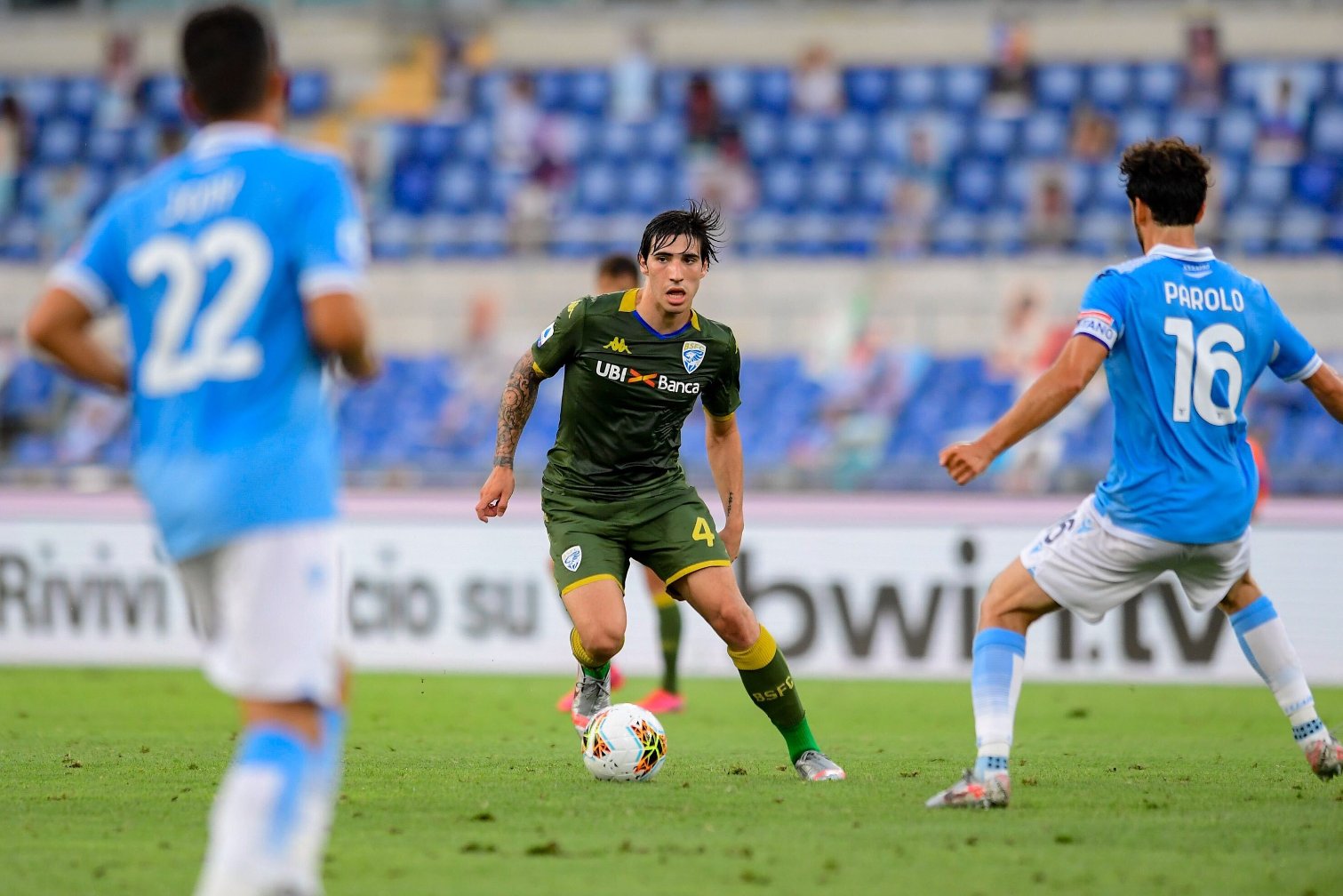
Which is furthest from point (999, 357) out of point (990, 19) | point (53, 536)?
point (53, 536)

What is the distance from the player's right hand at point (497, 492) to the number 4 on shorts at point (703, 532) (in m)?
0.83

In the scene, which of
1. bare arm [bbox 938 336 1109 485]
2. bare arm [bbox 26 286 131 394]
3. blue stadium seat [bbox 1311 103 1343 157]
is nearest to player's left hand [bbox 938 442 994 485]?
bare arm [bbox 938 336 1109 485]

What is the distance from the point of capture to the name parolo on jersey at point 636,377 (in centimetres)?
743

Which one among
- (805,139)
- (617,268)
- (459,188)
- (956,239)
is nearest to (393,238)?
(459,188)

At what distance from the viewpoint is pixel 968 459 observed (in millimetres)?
5559

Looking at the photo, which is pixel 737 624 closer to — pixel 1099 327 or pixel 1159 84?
pixel 1099 327

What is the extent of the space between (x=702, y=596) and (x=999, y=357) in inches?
433

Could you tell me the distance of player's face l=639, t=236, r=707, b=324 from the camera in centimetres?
721

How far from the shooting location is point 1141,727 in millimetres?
10195

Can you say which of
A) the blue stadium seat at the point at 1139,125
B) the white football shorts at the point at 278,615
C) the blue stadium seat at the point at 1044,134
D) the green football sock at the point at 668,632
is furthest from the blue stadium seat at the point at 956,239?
the white football shorts at the point at 278,615

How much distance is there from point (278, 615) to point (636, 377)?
360cm

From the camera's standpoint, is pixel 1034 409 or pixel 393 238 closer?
pixel 1034 409

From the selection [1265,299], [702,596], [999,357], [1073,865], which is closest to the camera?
[1073,865]

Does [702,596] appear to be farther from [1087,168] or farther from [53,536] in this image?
[1087,168]
